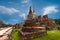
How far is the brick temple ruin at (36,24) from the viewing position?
4.21 m

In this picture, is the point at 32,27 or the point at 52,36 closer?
the point at 52,36

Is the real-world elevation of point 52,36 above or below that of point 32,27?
below

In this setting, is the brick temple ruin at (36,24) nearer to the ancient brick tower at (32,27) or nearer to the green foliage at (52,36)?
the ancient brick tower at (32,27)

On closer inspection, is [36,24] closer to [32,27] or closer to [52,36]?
[32,27]

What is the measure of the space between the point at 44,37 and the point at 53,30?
1.08ft

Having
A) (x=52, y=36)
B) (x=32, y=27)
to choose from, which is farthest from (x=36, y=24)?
(x=52, y=36)

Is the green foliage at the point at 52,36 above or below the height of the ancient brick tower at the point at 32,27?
below

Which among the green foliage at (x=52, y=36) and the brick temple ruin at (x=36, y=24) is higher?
the brick temple ruin at (x=36, y=24)

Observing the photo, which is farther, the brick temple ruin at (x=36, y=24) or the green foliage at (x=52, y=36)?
the brick temple ruin at (x=36, y=24)

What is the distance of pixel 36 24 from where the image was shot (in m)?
4.36

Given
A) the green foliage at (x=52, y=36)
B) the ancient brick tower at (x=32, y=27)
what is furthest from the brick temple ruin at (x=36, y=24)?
the green foliage at (x=52, y=36)

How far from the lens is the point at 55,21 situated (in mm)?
4172

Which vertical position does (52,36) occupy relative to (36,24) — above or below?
below

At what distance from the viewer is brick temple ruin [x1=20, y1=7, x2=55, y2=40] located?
13.8 ft
